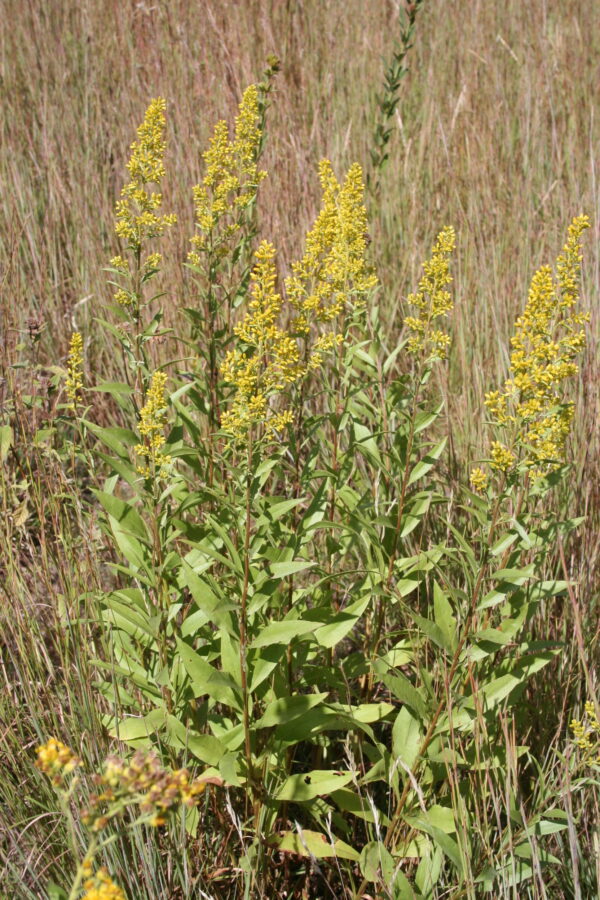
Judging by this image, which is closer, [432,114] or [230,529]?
[230,529]

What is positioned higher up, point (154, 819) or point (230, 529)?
point (154, 819)

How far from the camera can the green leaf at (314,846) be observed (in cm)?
165

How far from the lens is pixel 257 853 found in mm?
1676

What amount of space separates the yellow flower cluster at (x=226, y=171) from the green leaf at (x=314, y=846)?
134 centimetres

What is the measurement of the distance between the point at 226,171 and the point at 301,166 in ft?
6.11

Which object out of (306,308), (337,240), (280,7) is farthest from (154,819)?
(280,7)

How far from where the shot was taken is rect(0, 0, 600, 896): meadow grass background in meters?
2.36

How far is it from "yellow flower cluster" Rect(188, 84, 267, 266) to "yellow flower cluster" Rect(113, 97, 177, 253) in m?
0.09

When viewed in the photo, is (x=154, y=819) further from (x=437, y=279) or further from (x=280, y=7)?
(x=280, y=7)

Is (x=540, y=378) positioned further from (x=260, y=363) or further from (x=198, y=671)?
(x=198, y=671)

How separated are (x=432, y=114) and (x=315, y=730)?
3389 mm

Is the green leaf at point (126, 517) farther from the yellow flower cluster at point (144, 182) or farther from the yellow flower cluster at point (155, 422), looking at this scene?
the yellow flower cluster at point (144, 182)

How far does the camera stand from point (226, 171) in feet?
6.63

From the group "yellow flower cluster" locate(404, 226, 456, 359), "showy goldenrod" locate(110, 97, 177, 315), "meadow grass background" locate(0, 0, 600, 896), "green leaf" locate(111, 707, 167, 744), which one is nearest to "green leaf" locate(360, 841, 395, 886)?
"green leaf" locate(111, 707, 167, 744)
